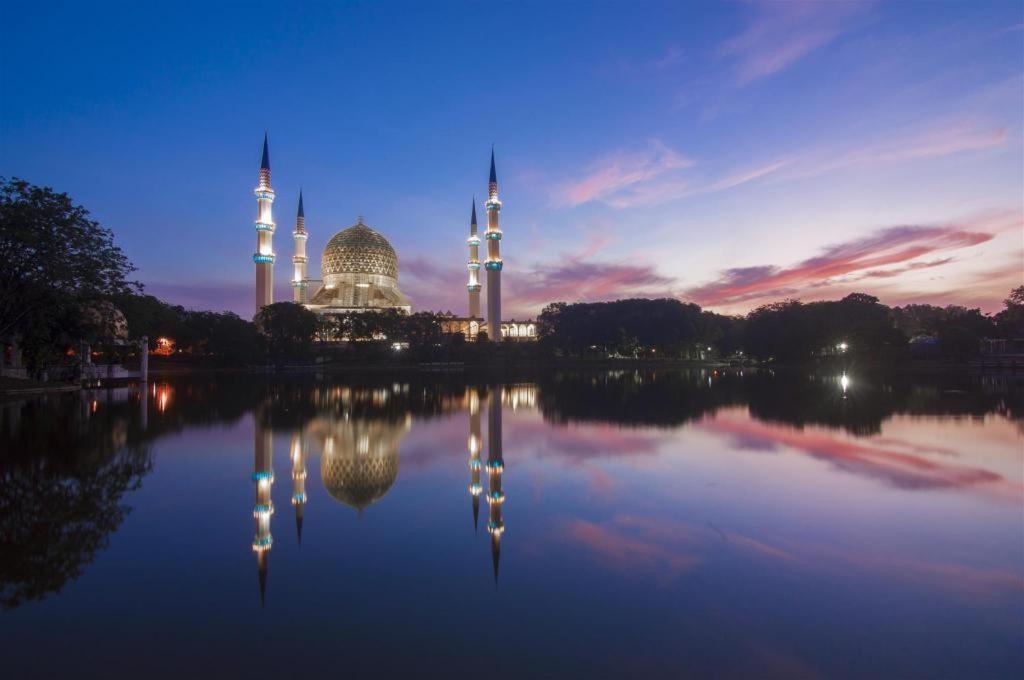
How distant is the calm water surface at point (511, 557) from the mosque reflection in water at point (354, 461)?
0.08m

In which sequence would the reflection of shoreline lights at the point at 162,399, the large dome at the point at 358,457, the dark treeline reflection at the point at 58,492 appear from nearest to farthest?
the dark treeline reflection at the point at 58,492
the large dome at the point at 358,457
the reflection of shoreline lights at the point at 162,399

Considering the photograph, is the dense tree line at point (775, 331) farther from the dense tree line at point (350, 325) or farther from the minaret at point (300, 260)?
the minaret at point (300, 260)

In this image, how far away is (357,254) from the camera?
2840 inches

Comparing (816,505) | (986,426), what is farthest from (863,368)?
(816,505)

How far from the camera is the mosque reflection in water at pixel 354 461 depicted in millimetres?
7270

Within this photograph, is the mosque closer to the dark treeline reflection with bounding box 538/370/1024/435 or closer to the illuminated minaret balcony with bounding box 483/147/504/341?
the illuminated minaret balcony with bounding box 483/147/504/341

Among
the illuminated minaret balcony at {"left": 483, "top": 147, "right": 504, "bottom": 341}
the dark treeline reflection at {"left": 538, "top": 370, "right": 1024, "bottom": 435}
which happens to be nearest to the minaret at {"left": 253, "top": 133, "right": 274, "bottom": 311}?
the illuminated minaret balcony at {"left": 483, "top": 147, "right": 504, "bottom": 341}

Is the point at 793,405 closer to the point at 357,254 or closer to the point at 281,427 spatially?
the point at 281,427

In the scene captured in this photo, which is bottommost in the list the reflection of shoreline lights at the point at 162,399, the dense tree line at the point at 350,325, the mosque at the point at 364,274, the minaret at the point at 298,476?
the minaret at the point at 298,476

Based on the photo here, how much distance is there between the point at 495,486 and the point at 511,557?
3053 mm

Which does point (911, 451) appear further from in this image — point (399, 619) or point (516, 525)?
point (399, 619)

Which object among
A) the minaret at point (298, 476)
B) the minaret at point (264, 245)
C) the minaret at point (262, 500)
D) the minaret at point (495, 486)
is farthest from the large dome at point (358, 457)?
the minaret at point (264, 245)

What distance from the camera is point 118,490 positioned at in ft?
27.7

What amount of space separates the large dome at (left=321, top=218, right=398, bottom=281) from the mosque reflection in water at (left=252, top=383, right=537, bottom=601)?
54.1m
